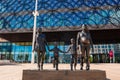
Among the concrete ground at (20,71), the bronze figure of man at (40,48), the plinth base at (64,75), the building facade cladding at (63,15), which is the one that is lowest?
the concrete ground at (20,71)

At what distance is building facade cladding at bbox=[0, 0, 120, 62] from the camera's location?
1543 inches

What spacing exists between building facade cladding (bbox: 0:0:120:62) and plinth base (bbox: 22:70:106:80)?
2857 centimetres

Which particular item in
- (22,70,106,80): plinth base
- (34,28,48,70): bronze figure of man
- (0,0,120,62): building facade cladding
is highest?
(0,0,120,62): building facade cladding

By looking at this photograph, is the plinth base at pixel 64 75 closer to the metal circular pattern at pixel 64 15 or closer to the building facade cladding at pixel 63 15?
the building facade cladding at pixel 63 15

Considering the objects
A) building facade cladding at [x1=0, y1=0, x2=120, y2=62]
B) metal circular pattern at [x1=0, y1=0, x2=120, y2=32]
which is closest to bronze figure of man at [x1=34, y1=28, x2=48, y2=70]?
building facade cladding at [x1=0, y1=0, x2=120, y2=62]

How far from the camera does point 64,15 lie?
4091cm

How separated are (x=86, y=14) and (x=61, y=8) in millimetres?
5013

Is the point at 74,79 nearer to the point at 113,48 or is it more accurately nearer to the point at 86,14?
the point at 86,14

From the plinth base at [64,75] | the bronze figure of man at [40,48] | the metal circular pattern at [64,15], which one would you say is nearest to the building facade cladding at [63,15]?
the metal circular pattern at [64,15]

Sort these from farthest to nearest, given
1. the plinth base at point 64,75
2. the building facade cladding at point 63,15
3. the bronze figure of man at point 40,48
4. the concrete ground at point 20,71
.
A: the building facade cladding at point 63,15 < the concrete ground at point 20,71 < the bronze figure of man at point 40,48 < the plinth base at point 64,75

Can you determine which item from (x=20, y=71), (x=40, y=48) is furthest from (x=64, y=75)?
(x=20, y=71)

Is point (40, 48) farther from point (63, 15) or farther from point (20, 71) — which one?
point (63, 15)

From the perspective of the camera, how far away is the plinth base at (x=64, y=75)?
9977 millimetres

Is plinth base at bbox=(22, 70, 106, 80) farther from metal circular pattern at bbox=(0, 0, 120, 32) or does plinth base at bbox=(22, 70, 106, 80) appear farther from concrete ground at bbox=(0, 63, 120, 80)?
metal circular pattern at bbox=(0, 0, 120, 32)
